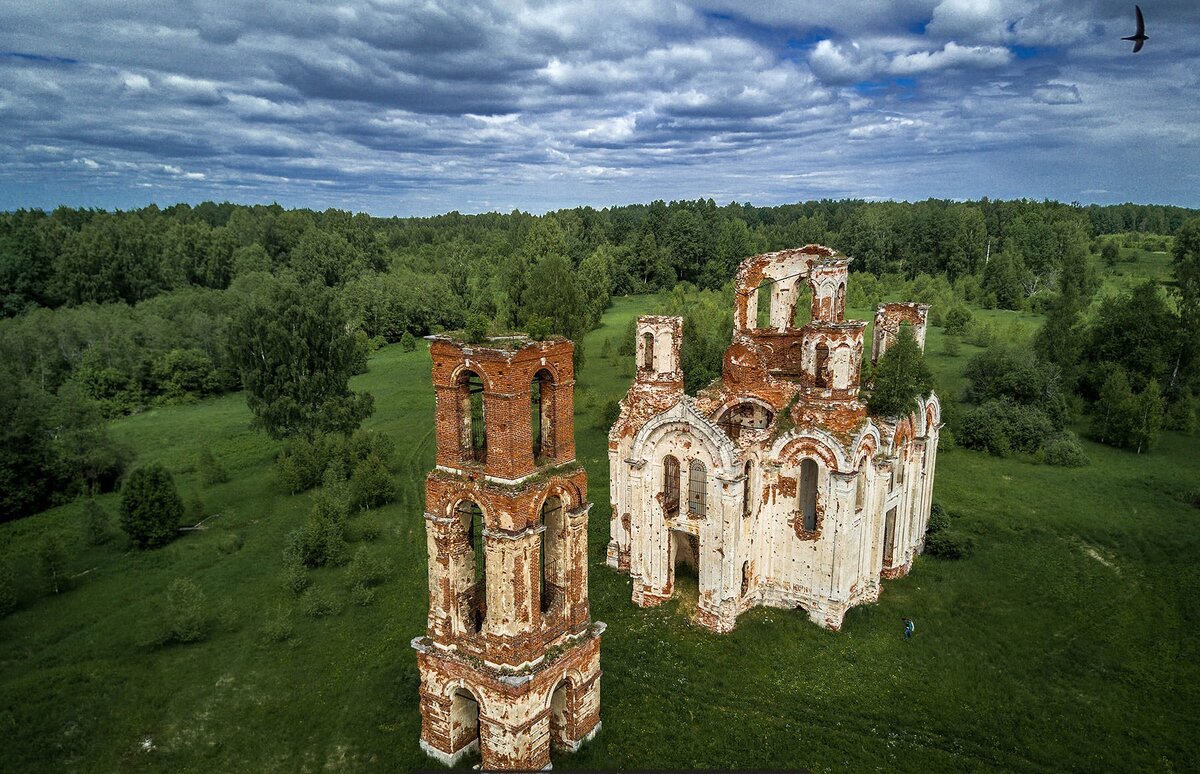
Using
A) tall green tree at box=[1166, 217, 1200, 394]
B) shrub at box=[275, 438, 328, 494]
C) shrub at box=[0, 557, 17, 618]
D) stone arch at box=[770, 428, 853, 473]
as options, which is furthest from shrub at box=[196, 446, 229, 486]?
tall green tree at box=[1166, 217, 1200, 394]

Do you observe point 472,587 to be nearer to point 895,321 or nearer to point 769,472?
point 769,472

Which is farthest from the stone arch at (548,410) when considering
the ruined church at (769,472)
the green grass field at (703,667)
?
the ruined church at (769,472)

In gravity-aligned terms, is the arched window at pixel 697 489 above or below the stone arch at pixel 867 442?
below

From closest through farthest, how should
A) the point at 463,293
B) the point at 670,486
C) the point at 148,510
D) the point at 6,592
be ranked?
the point at 6,592
the point at 670,486
the point at 148,510
the point at 463,293

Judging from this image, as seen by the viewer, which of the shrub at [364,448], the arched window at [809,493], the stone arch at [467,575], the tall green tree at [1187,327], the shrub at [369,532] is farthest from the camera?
the tall green tree at [1187,327]

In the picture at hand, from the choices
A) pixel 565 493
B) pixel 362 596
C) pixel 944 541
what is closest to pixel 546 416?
pixel 565 493

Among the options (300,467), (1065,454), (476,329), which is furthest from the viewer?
(1065,454)

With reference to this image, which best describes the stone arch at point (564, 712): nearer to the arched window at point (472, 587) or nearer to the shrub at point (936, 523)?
the arched window at point (472, 587)

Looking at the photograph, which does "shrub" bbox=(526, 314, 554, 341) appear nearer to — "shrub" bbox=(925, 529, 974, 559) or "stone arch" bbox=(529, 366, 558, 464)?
"stone arch" bbox=(529, 366, 558, 464)
